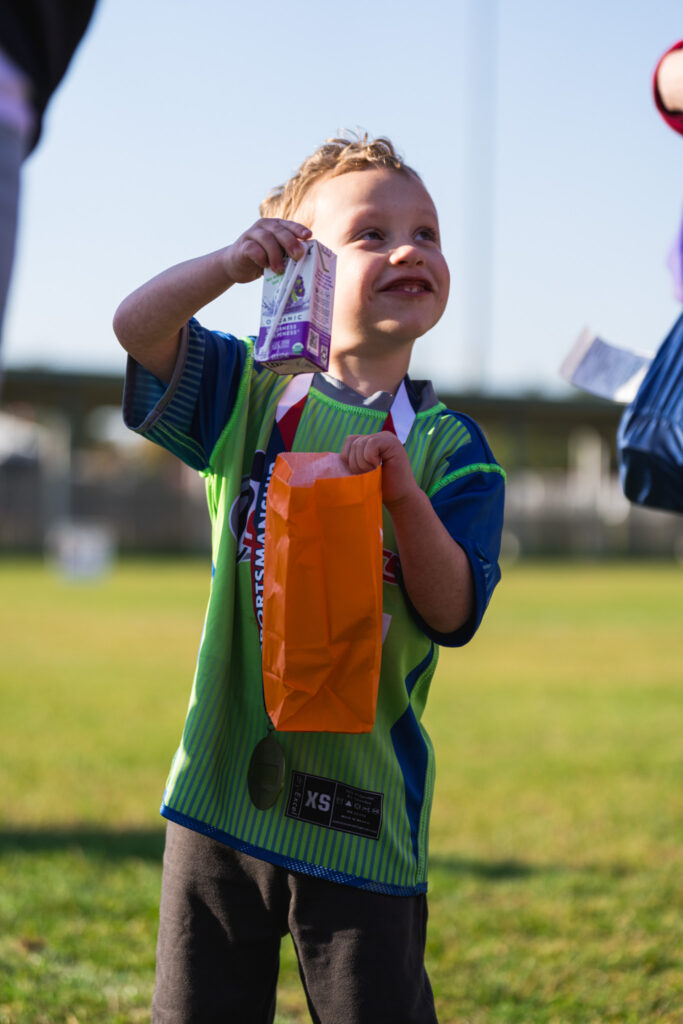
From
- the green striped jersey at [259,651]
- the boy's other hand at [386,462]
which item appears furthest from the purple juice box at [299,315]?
the green striped jersey at [259,651]

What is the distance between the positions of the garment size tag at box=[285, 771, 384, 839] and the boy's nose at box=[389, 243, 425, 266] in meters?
0.76

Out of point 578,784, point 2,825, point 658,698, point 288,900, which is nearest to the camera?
point 288,900

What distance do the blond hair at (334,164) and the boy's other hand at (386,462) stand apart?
483 millimetres

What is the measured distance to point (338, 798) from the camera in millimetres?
1517

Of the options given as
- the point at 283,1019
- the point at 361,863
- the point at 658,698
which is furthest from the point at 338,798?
the point at 658,698

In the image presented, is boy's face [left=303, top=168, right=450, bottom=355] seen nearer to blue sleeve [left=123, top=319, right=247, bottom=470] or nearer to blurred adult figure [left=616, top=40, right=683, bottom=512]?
blue sleeve [left=123, top=319, right=247, bottom=470]

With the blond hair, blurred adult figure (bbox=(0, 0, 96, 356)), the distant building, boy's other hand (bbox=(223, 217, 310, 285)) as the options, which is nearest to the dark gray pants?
boy's other hand (bbox=(223, 217, 310, 285))

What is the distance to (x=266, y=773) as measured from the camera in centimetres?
153

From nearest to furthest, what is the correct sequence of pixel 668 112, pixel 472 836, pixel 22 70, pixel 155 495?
pixel 668 112, pixel 22 70, pixel 472 836, pixel 155 495

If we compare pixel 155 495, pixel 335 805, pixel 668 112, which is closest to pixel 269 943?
Result: pixel 335 805

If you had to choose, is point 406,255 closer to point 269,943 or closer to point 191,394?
point 191,394

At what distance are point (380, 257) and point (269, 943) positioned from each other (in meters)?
1.02

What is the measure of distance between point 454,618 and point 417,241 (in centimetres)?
58

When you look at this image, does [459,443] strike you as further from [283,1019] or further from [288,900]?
[283,1019]
